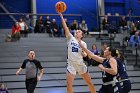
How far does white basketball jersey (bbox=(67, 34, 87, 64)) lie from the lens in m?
9.37

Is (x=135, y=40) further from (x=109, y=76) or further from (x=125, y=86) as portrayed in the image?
(x=109, y=76)

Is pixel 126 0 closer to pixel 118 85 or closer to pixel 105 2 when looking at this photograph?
pixel 105 2

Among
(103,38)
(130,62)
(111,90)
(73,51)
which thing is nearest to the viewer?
(111,90)

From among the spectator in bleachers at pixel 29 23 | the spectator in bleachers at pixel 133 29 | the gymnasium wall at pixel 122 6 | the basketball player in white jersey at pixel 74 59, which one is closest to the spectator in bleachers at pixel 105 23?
the spectator in bleachers at pixel 133 29

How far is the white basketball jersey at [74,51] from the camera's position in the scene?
30.7ft

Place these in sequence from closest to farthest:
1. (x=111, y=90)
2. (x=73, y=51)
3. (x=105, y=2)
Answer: (x=111, y=90)
(x=73, y=51)
(x=105, y=2)

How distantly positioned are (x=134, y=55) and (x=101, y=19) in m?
5.19

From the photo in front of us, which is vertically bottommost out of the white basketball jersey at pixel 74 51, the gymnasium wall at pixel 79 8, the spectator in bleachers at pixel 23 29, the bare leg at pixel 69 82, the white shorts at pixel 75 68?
the bare leg at pixel 69 82

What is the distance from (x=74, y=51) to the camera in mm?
9383

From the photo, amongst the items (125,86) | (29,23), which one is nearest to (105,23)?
(29,23)

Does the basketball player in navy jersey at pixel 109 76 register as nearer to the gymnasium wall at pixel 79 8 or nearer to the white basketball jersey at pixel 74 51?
the white basketball jersey at pixel 74 51

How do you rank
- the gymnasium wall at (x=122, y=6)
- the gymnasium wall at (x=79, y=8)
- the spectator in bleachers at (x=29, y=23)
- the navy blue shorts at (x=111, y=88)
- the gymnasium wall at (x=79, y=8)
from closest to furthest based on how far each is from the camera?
the navy blue shorts at (x=111, y=88) < the spectator in bleachers at (x=29, y=23) < the gymnasium wall at (x=79, y=8) < the gymnasium wall at (x=79, y=8) < the gymnasium wall at (x=122, y=6)

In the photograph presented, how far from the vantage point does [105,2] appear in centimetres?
2419

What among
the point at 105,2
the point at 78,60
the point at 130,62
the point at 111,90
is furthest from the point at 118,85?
the point at 105,2
